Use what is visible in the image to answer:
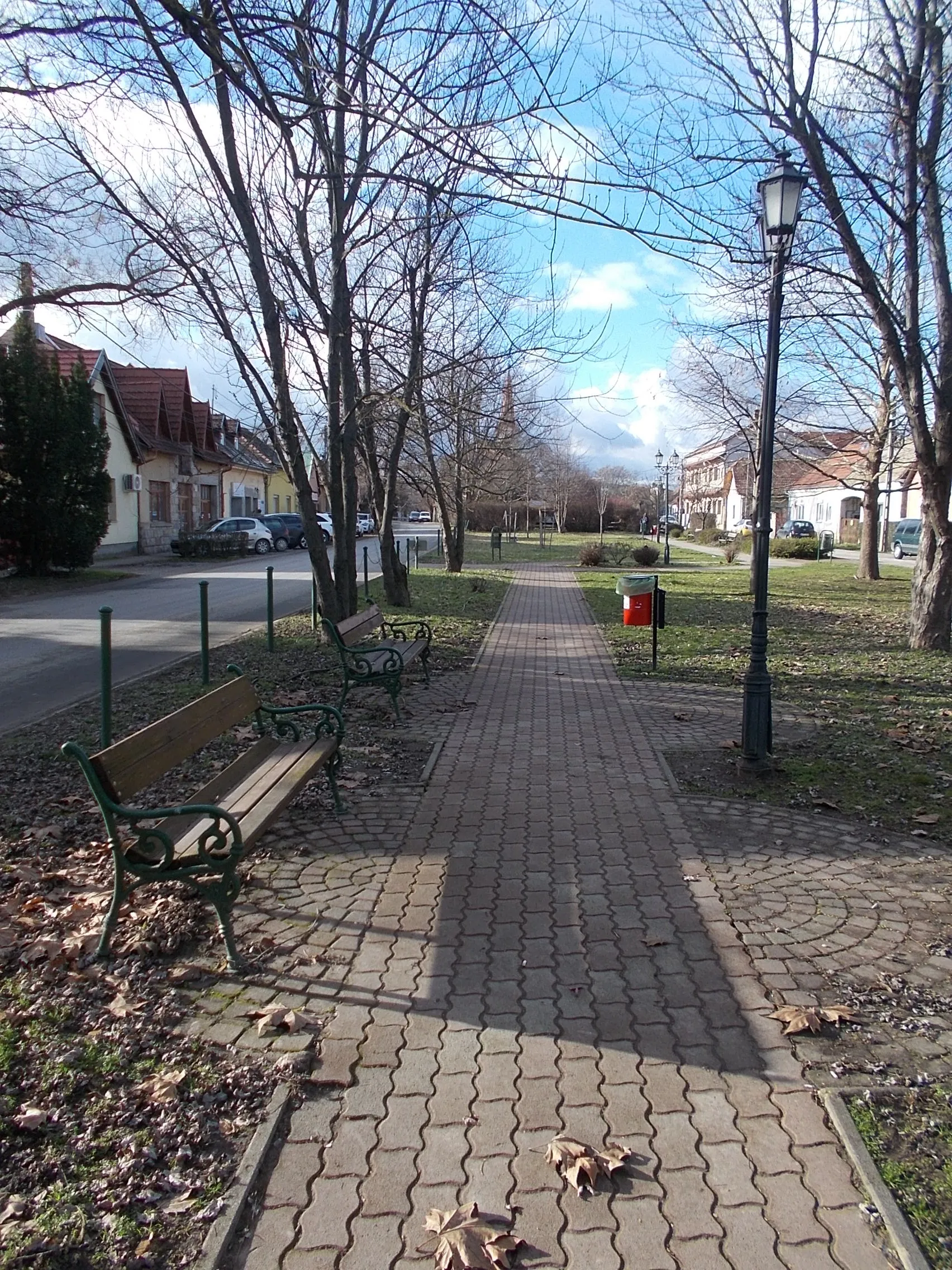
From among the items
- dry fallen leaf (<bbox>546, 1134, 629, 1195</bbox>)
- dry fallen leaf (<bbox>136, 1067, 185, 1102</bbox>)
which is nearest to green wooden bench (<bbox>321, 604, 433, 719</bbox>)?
dry fallen leaf (<bbox>136, 1067, 185, 1102</bbox>)

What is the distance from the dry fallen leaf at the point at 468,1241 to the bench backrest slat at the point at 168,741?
7.40 ft

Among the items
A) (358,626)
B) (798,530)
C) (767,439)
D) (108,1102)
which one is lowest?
(108,1102)

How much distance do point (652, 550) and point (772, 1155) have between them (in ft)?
107

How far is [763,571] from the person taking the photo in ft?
23.5

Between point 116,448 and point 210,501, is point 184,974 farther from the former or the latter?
point 210,501

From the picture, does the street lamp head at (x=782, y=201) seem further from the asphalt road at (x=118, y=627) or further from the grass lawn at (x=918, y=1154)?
the asphalt road at (x=118, y=627)

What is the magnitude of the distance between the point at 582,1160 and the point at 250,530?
125 feet

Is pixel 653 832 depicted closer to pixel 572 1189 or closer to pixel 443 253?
pixel 572 1189

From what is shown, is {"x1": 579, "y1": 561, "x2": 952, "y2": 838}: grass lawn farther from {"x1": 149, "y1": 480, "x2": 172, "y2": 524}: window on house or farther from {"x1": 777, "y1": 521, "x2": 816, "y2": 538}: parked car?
{"x1": 777, "y1": 521, "x2": 816, "y2": 538}: parked car

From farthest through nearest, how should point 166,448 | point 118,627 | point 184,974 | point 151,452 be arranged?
1. point 166,448
2. point 151,452
3. point 118,627
4. point 184,974

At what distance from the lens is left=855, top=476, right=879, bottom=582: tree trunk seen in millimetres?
27359

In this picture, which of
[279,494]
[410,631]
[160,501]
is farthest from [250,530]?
[410,631]

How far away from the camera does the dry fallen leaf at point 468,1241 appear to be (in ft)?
7.96

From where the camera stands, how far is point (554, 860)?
17.4ft
